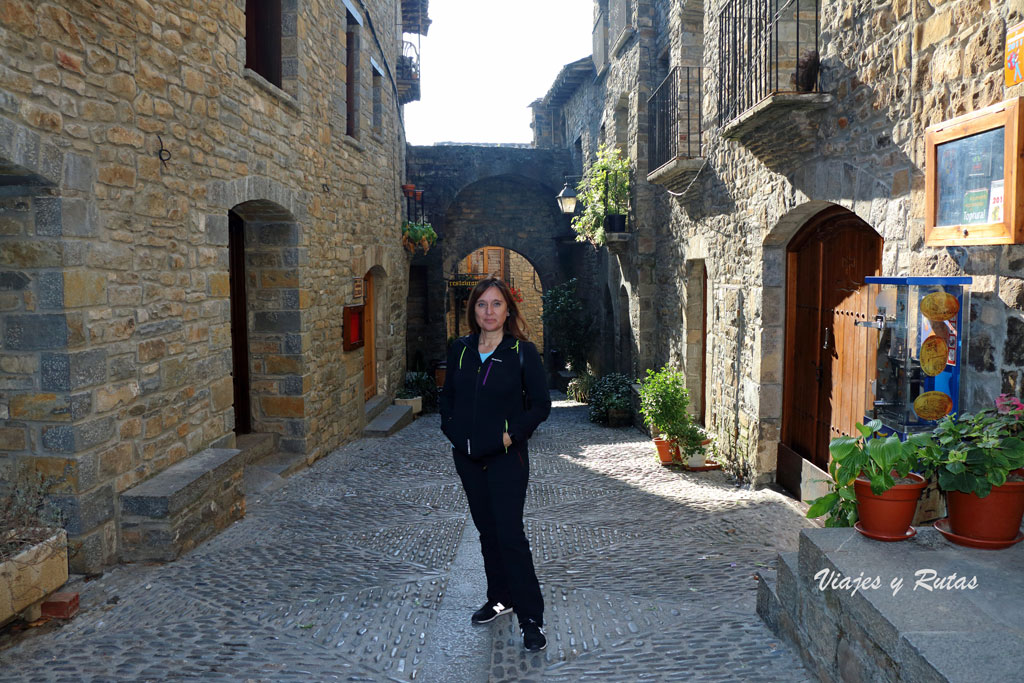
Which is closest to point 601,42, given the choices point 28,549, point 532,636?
point 532,636

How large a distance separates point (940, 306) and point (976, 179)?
1.72 feet

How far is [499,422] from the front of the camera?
9.50 ft

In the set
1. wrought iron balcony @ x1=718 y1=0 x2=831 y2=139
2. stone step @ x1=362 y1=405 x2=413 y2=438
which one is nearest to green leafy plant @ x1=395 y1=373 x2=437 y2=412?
stone step @ x1=362 y1=405 x2=413 y2=438

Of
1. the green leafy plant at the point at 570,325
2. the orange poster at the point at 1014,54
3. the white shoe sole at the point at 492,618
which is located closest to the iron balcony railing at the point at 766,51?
the orange poster at the point at 1014,54

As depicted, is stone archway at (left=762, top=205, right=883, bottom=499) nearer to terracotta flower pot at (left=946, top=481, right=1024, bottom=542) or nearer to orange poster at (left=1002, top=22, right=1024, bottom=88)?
orange poster at (left=1002, top=22, right=1024, bottom=88)

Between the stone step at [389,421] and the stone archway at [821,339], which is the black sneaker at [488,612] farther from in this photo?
the stone step at [389,421]

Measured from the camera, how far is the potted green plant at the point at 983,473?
248 centimetres

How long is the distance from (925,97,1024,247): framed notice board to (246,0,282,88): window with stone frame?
5171mm

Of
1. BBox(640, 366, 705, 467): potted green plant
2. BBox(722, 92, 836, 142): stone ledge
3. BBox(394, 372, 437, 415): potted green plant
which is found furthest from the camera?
BBox(394, 372, 437, 415): potted green plant

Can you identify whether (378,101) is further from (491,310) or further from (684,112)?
(491,310)

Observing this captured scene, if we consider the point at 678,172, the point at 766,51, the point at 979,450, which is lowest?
the point at 979,450

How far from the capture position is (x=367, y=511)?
5.17m

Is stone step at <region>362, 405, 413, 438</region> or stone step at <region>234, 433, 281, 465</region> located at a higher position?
stone step at <region>234, 433, 281, 465</region>

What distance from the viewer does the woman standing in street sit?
2916 millimetres
